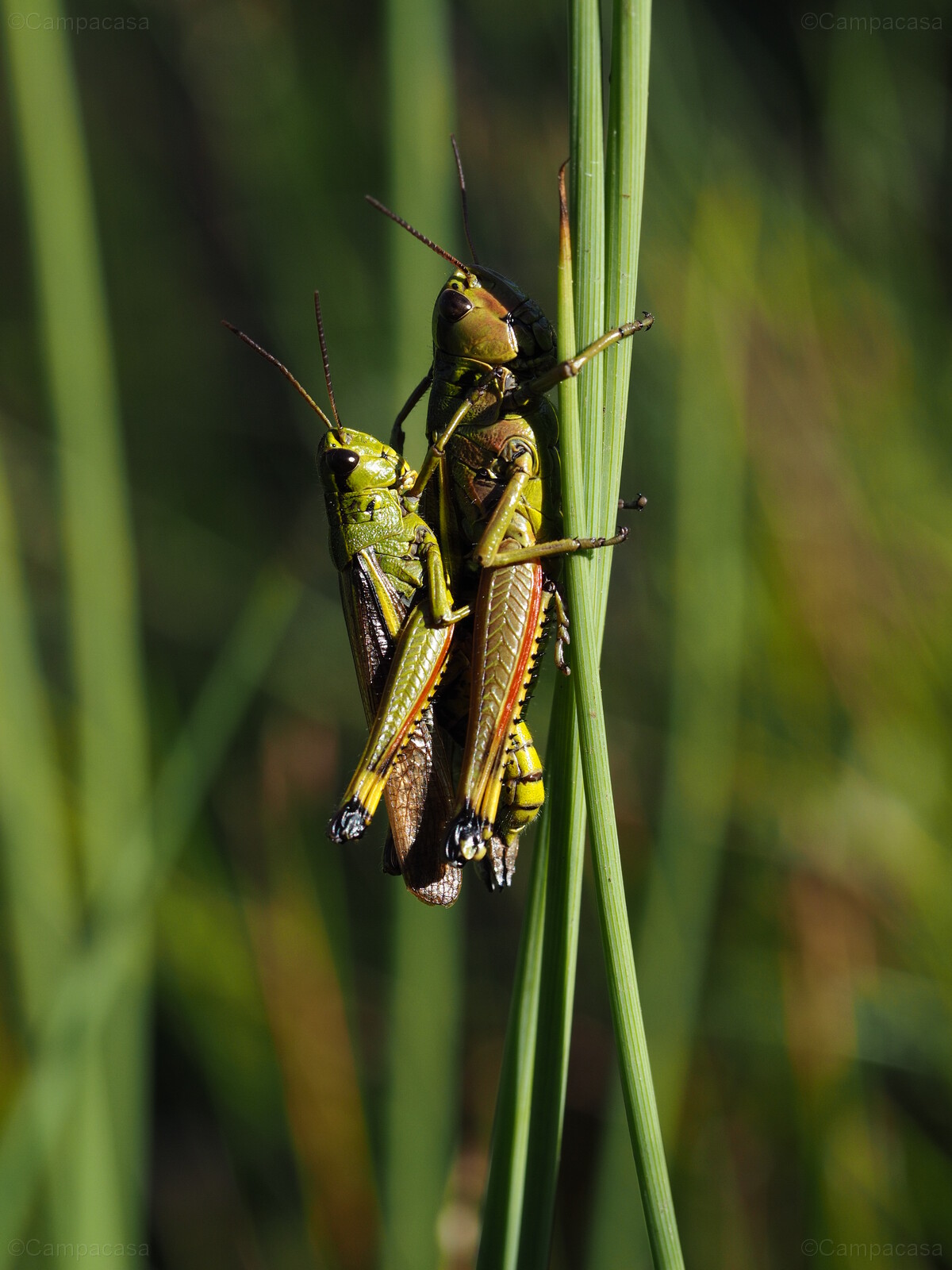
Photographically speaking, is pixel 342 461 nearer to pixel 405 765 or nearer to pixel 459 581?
pixel 459 581

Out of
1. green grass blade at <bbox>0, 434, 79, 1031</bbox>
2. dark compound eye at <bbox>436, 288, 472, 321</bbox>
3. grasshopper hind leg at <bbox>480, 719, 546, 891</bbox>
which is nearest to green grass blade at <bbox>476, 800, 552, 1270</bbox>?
grasshopper hind leg at <bbox>480, 719, 546, 891</bbox>

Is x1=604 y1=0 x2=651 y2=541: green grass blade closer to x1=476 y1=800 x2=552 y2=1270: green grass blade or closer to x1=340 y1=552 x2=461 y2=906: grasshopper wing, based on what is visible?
x1=476 y1=800 x2=552 y2=1270: green grass blade

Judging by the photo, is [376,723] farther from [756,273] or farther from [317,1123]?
[756,273]

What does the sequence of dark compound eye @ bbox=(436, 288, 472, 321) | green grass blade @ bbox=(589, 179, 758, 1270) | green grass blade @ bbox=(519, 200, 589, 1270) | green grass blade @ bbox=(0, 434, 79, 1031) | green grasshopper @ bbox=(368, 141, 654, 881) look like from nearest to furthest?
green grass blade @ bbox=(519, 200, 589, 1270)
green grasshopper @ bbox=(368, 141, 654, 881)
dark compound eye @ bbox=(436, 288, 472, 321)
green grass blade @ bbox=(0, 434, 79, 1031)
green grass blade @ bbox=(589, 179, 758, 1270)

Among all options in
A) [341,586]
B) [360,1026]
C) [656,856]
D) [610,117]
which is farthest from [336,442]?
[360,1026]

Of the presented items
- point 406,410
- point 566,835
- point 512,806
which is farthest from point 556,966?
point 406,410
